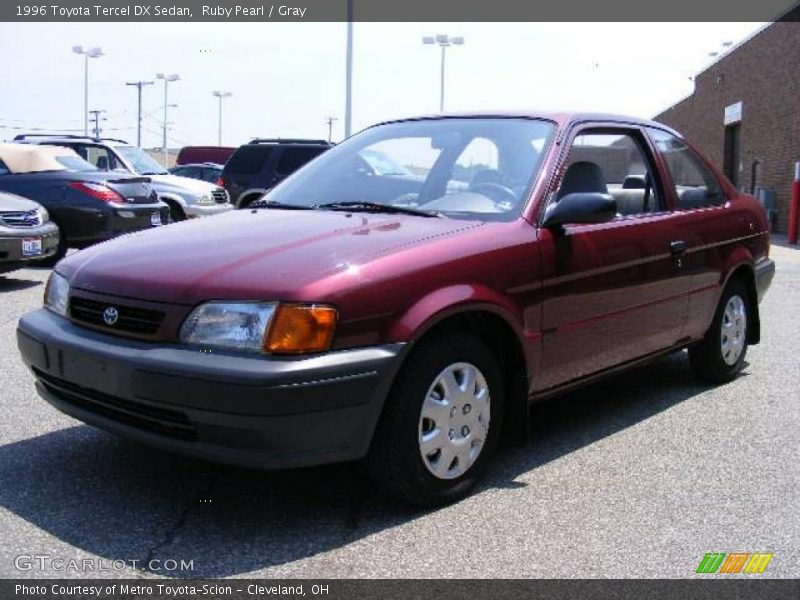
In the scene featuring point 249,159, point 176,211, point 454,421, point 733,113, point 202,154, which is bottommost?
point 454,421

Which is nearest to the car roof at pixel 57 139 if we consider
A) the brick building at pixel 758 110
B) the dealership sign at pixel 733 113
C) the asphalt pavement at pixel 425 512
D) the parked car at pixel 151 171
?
the parked car at pixel 151 171

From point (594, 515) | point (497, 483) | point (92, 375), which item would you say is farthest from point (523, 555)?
point (92, 375)

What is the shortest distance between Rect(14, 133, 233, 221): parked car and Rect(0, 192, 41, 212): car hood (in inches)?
179

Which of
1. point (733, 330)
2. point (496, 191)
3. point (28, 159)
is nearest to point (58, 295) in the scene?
point (496, 191)

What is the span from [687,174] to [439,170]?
1981 mm

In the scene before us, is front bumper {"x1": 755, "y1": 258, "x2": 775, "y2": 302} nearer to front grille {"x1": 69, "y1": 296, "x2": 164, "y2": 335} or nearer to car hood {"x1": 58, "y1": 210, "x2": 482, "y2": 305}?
car hood {"x1": 58, "y1": 210, "x2": 482, "y2": 305}

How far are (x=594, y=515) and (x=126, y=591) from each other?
1.78 m

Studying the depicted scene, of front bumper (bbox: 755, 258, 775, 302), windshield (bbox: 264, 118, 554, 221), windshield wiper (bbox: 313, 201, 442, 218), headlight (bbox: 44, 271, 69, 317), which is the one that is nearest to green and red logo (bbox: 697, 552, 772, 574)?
windshield (bbox: 264, 118, 554, 221)

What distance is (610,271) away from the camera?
445 centimetres

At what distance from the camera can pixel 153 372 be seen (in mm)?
3197

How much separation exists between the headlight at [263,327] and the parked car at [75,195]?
802 centimetres

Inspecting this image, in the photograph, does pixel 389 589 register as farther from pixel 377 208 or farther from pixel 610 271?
pixel 610 271

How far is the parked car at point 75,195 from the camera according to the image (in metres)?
11.0

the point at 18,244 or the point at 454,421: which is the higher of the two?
the point at 18,244
